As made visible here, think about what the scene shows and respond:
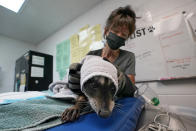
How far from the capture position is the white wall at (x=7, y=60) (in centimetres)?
159

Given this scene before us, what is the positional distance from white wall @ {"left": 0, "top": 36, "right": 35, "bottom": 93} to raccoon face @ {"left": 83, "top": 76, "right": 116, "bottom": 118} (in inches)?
78.5

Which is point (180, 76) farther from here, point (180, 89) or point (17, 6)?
point (17, 6)

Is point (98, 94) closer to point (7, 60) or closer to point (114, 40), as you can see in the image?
point (114, 40)

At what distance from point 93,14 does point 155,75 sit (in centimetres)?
97

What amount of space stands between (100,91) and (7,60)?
2099mm

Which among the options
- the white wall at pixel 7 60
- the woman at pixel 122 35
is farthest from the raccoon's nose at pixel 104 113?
the white wall at pixel 7 60

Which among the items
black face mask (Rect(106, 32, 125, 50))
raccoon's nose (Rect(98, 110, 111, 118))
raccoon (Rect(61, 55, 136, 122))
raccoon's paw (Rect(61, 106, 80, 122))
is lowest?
raccoon's paw (Rect(61, 106, 80, 122))

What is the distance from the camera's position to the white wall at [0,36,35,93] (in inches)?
62.6

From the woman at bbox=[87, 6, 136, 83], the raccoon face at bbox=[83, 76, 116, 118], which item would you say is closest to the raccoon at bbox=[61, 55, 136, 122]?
the raccoon face at bbox=[83, 76, 116, 118]

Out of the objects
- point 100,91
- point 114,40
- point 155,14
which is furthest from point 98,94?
point 155,14

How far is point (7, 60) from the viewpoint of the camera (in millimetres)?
1658

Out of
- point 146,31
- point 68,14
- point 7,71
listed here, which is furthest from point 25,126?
point 7,71

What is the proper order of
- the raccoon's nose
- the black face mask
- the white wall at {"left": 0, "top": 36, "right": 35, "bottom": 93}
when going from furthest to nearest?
the white wall at {"left": 0, "top": 36, "right": 35, "bottom": 93} → the black face mask → the raccoon's nose

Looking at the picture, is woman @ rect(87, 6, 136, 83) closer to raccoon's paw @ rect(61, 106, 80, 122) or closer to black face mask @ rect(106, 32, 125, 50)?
black face mask @ rect(106, 32, 125, 50)
